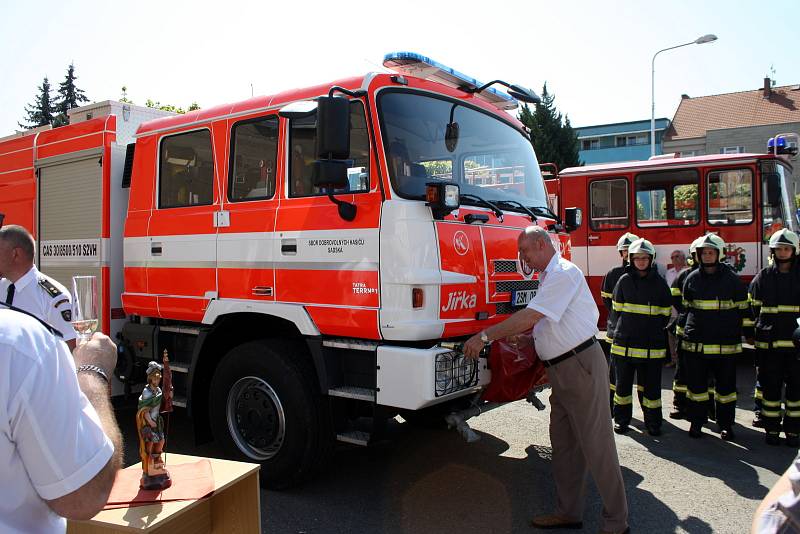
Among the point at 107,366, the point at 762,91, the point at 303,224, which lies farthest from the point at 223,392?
the point at 762,91

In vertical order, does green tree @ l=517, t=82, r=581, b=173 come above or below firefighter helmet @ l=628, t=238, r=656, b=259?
above

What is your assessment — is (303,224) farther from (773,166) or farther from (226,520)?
(773,166)

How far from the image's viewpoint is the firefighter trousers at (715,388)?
5605 mm

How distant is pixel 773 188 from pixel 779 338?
155 inches

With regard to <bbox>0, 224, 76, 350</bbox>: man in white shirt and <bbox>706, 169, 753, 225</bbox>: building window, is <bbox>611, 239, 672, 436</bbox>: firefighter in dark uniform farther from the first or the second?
<bbox>0, 224, 76, 350</bbox>: man in white shirt

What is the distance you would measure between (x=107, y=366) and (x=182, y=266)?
9.45ft

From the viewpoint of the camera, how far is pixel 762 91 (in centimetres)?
3947

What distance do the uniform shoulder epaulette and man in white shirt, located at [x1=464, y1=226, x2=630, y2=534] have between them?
98.0 inches

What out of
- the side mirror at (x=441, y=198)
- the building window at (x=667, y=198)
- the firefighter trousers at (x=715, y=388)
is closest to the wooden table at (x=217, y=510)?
the side mirror at (x=441, y=198)

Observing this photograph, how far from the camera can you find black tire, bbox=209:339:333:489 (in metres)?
4.07

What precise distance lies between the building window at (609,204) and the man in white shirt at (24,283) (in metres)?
7.95

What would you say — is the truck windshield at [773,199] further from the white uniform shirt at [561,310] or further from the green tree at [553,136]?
the green tree at [553,136]

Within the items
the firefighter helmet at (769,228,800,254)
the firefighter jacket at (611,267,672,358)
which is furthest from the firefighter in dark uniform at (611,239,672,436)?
the firefighter helmet at (769,228,800,254)

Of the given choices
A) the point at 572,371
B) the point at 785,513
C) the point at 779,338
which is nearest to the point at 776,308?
the point at 779,338
